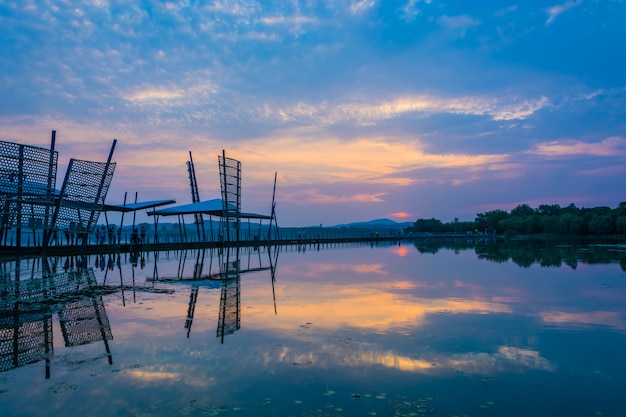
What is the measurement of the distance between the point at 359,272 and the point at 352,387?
608 inches

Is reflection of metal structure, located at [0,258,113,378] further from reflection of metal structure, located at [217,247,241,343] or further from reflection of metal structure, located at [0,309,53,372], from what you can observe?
reflection of metal structure, located at [217,247,241,343]

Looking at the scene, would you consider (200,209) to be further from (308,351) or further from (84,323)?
(308,351)

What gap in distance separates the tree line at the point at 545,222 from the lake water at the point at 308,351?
11166 cm

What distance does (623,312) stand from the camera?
1102 cm

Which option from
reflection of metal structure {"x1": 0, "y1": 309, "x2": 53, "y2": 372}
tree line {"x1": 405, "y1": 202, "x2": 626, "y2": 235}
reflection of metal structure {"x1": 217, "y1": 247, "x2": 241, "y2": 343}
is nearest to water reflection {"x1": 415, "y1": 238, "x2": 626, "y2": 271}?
reflection of metal structure {"x1": 217, "y1": 247, "x2": 241, "y2": 343}

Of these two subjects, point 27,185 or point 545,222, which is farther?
point 545,222

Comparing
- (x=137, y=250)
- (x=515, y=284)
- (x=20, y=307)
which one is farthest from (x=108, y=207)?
(x=515, y=284)

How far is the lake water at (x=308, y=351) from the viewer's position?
535 cm

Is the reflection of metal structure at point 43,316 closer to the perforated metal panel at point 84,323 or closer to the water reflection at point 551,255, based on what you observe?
the perforated metal panel at point 84,323

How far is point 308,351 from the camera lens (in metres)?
7.41

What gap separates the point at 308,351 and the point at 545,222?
141502 millimetres

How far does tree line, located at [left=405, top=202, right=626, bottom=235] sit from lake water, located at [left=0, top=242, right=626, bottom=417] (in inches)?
4396

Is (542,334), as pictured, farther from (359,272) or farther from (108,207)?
(108,207)

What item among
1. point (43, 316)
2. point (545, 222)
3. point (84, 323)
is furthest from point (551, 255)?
point (545, 222)
